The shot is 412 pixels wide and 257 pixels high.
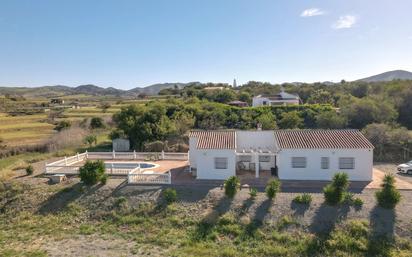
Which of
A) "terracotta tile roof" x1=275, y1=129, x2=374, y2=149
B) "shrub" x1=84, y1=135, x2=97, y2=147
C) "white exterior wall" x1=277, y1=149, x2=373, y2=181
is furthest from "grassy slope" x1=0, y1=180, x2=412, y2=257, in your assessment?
"shrub" x1=84, y1=135, x2=97, y2=147

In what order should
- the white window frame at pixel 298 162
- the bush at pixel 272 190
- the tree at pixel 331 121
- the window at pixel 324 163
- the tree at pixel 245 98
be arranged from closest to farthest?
the bush at pixel 272 190
the window at pixel 324 163
the white window frame at pixel 298 162
the tree at pixel 331 121
the tree at pixel 245 98

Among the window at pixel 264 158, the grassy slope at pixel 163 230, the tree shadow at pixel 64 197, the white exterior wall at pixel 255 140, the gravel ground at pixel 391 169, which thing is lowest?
the grassy slope at pixel 163 230

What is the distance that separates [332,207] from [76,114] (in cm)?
5928

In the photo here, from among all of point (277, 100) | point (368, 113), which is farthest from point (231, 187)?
point (277, 100)

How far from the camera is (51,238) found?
1712 cm

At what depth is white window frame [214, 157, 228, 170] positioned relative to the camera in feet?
74.9

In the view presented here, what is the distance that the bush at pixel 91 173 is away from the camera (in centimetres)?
2192

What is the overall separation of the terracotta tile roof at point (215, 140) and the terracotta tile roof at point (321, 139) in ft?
11.1

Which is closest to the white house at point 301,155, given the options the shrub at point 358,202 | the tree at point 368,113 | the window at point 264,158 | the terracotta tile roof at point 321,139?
the terracotta tile roof at point 321,139

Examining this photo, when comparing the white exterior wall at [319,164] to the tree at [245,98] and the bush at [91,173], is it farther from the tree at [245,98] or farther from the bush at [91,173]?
the tree at [245,98]

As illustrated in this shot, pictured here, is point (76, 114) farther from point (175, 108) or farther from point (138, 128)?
point (138, 128)

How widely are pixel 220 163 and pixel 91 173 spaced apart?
8846 millimetres

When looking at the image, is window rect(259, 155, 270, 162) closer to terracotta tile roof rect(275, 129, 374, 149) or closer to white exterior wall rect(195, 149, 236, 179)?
terracotta tile roof rect(275, 129, 374, 149)

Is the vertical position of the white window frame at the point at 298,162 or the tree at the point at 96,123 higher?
the tree at the point at 96,123
